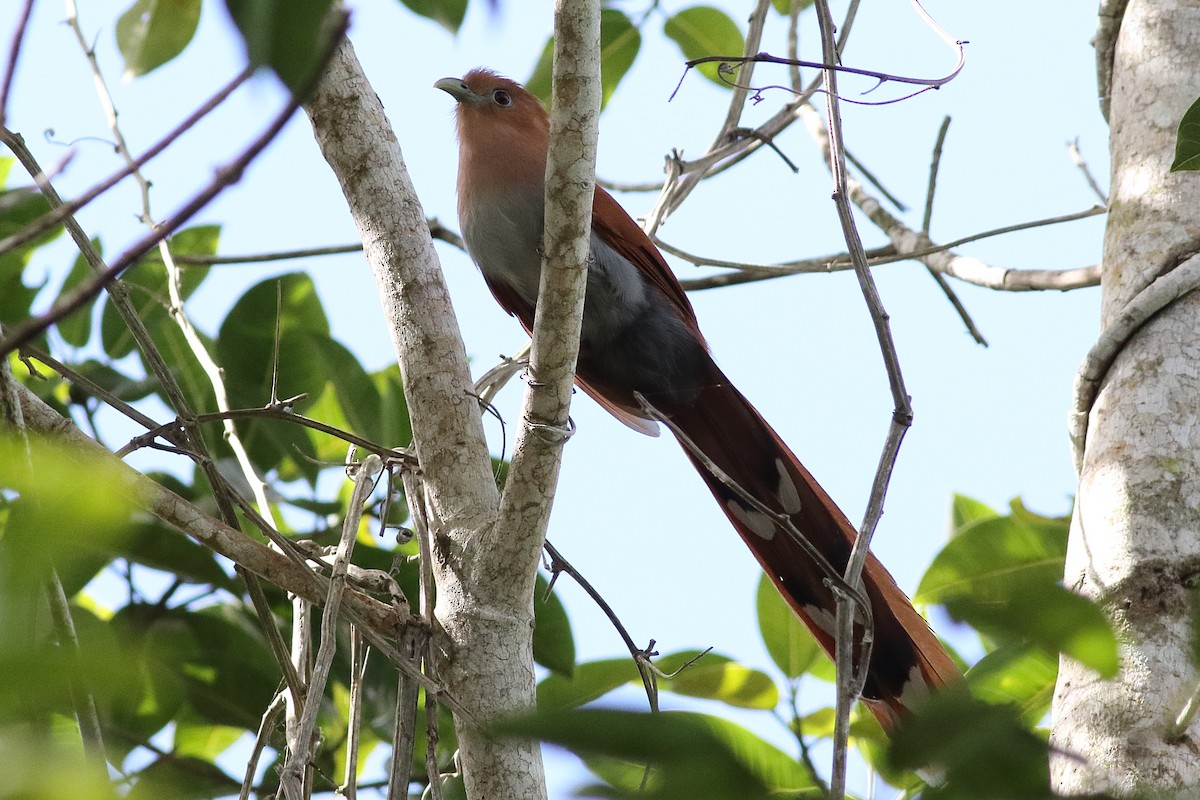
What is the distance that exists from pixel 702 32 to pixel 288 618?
1.86 meters

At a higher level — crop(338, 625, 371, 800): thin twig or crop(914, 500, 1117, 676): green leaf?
crop(338, 625, 371, 800): thin twig

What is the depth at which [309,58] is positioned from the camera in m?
0.52

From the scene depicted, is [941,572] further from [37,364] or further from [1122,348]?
[37,364]

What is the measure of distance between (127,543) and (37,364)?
2621mm

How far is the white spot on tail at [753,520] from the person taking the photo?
8.41 feet

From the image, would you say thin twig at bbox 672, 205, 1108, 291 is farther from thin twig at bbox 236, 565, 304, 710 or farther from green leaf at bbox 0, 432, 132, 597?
green leaf at bbox 0, 432, 132, 597

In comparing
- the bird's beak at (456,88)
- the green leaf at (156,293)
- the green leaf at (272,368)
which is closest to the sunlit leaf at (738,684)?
the green leaf at (272,368)

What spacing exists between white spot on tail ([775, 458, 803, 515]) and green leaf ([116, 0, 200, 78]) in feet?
5.41

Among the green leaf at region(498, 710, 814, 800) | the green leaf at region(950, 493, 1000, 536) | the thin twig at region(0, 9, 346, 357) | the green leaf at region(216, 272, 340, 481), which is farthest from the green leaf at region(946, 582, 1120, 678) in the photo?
the green leaf at region(950, 493, 1000, 536)

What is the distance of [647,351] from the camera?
9.24ft

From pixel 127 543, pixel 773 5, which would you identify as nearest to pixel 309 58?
pixel 127 543

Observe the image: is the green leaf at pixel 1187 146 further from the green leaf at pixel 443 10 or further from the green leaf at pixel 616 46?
the green leaf at pixel 616 46

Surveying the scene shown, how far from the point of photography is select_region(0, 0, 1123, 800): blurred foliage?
506 millimetres

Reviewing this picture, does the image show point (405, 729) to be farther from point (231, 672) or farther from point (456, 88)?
point (456, 88)
